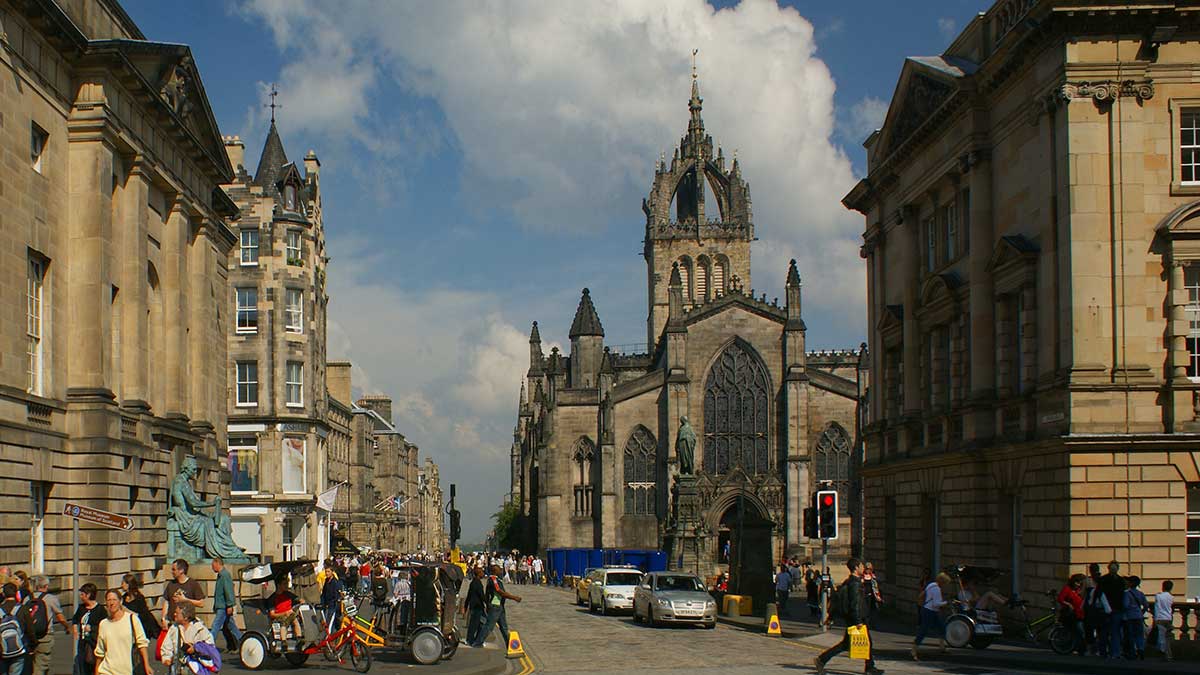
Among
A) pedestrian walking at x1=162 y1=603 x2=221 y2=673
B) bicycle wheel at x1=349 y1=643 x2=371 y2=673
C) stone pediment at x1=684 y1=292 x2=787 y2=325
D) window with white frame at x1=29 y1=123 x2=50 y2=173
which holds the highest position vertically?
stone pediment at x1=684 y1=292 x2=787 y2=325

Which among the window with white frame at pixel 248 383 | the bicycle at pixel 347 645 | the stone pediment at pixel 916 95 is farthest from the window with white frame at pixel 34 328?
the window with white frame at pixel 248 383

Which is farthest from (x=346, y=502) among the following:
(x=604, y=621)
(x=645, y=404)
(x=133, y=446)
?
(x=133, y=446)

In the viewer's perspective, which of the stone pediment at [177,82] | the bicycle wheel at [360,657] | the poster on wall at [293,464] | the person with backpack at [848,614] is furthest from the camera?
the poster on wall at [293,464]

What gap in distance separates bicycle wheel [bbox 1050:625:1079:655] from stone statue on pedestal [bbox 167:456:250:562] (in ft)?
59.9

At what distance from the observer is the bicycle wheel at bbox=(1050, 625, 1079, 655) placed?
934 inches

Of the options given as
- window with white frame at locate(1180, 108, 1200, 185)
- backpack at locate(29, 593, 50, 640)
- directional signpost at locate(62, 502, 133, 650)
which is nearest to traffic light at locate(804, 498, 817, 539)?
window with white frame at locate(1180, 108, 1200, 185)

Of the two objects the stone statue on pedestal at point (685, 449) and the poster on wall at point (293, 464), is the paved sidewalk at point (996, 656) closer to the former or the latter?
the poster on wall at point (293, 464)

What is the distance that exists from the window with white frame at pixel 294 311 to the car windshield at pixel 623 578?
20665mm

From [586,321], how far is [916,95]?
2449 inches

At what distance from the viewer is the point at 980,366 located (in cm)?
3009

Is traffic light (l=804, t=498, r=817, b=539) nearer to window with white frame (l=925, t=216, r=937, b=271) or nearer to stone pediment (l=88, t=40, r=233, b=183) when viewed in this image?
window with white frame (l=925, t=216, r=937, b=271)

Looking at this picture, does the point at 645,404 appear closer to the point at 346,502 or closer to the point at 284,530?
the point at 346,502

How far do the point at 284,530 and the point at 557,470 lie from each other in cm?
3024

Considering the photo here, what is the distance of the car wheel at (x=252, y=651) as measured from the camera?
69.1 feet
